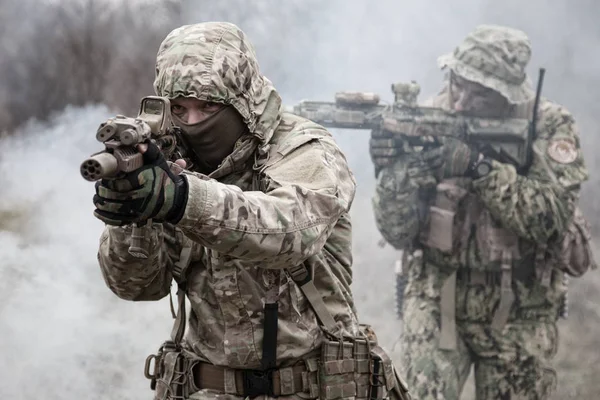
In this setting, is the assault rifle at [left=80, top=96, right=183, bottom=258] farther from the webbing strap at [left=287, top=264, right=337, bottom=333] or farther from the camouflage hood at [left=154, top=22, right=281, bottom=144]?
the webbing strap at [left=287, top=264, right=337, bottom=333]

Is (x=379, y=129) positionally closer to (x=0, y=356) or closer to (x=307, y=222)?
(x=0, y=356)

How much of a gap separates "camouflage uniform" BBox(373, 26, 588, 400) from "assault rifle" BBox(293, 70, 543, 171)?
0.41 ft

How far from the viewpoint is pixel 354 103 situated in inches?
316

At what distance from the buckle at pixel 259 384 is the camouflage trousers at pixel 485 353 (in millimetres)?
4245

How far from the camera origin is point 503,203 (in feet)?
25.3

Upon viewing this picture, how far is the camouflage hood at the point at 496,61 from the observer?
8148 mm

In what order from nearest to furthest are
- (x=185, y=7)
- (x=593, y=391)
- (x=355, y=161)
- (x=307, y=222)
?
(x=307, y=222), (x=185, y=7), (x=355, y=161), (x=593, y=391)

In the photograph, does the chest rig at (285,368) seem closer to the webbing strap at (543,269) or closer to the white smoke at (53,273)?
the white smoke at (53,273)

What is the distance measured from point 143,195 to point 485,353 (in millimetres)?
5490

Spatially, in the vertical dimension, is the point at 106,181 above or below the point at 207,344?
above

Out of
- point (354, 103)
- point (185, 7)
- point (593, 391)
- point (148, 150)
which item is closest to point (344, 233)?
point (148, 150)

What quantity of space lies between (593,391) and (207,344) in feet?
24.3

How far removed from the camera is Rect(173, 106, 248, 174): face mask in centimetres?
341

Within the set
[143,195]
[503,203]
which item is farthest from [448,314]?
[143,195]
